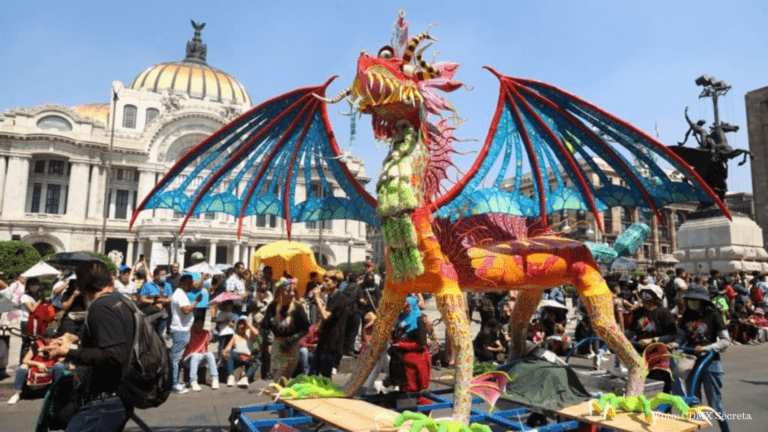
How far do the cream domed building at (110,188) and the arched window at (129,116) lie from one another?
69.7 inches

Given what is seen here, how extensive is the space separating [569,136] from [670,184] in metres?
0.87

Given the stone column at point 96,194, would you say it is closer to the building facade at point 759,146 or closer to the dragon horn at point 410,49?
the building facade at point 759,146

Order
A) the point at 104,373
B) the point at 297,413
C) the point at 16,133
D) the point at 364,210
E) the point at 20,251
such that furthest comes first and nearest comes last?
1. the point at 16,133
2. the point at 20,251
3. the point at 364,210
4. the point at 297,413
5. the point at 104,373

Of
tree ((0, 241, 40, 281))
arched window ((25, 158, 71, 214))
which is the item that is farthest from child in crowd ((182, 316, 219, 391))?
arched window ((25, 158, 71, 214))

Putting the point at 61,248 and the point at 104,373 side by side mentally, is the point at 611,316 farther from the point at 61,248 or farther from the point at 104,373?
the point at 61,248

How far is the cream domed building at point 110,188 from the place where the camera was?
124 ft

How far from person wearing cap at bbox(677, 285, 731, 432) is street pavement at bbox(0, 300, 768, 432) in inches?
33.8

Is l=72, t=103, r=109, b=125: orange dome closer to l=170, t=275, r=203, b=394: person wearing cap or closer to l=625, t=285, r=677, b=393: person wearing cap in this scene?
l=170, t=275, r=203, b=394: person wearing cap

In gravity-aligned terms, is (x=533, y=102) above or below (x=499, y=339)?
above

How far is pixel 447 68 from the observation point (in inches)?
152

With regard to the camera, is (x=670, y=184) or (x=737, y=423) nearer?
(x=670, y=184)

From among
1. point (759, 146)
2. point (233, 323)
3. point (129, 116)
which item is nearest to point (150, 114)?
point (129, 116)

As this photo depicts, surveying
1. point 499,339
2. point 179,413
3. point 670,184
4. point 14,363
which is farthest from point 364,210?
point 14,363

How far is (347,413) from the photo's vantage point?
323 cm
